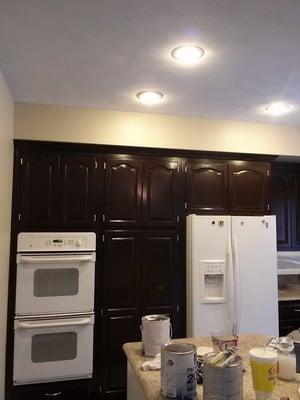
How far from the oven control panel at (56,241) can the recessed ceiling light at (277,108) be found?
192 cm

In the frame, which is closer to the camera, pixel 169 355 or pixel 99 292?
pixel 169 355

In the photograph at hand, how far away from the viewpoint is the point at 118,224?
119 inches

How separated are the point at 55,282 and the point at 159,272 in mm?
916

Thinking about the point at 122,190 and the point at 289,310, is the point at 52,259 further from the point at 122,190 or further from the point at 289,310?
the point at 289,310

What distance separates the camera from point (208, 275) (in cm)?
305

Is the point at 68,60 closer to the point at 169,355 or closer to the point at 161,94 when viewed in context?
the point at 161,94

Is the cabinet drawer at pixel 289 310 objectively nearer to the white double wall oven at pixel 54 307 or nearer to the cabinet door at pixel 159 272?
the cabinet door at pixel 159 272

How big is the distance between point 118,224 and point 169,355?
189 cm

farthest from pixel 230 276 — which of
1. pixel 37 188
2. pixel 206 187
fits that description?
pixel 37 188

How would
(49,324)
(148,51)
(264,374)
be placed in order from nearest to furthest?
(264,374), (148,51), (49,324)

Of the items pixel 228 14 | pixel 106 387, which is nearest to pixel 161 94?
pixel 228 14

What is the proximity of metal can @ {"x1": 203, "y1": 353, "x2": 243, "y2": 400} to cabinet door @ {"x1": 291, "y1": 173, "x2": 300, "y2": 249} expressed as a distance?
3.06m

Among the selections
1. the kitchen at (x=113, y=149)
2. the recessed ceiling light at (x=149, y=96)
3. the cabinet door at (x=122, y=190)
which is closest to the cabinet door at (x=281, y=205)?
the kitchen at (x=113, y=149)

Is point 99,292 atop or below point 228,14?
below
